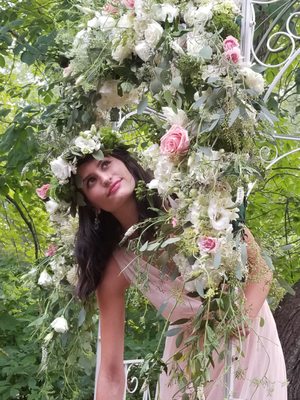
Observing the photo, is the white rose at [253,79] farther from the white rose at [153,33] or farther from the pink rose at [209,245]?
the pink rose at [209,245]

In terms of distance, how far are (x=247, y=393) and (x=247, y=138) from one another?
0.88 m

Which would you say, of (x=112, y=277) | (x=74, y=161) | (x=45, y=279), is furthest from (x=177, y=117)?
(x=45, y=279)

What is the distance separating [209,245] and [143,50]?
2.48 ft

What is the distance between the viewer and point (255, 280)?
2617 mm

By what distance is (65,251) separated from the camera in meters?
3.34

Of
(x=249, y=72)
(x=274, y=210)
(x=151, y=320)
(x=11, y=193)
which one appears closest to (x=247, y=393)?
(x=249, y=72)

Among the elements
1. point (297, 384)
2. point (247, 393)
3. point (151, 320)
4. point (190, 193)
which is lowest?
point (151, 320)

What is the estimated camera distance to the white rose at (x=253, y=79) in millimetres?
2627

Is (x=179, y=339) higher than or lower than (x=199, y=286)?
lower

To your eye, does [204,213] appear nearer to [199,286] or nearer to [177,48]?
[199,286]

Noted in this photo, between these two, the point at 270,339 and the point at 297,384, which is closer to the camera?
the point at 270,339

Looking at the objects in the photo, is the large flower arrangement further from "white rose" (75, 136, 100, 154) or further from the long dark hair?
the long dark hair

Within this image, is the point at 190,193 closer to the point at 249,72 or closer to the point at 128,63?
the point at 249,72

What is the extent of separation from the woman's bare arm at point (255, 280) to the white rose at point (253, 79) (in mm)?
464
